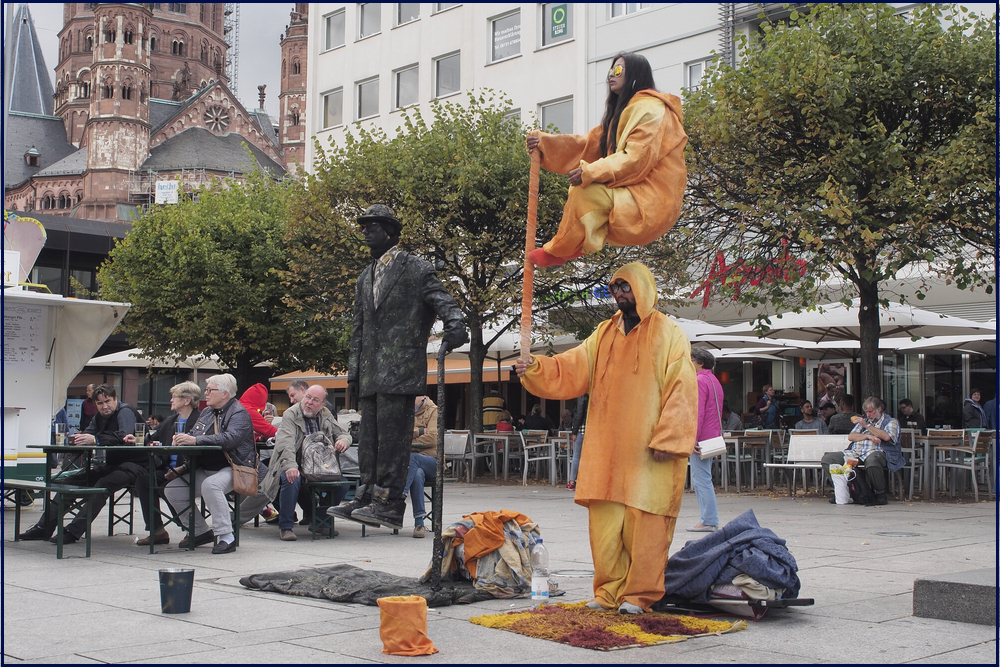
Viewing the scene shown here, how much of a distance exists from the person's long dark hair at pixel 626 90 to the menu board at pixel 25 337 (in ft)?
25.6

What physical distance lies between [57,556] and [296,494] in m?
2.16

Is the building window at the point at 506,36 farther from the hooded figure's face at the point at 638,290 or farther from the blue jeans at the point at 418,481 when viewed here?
the hooded figure's face at the point at 638,290

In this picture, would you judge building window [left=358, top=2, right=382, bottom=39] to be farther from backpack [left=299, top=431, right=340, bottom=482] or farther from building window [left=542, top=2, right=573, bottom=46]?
backpack [left=299, top=431, right=340, bottom=482]

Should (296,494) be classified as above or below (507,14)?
below

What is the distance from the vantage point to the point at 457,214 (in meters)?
18.7

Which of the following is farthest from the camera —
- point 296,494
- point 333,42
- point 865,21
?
point 333,42

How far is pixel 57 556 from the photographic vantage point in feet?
27.1

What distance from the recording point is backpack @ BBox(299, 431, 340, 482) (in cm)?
952

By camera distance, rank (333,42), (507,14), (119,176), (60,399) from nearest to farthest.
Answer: (60,399) < (507,14) < (333,42) < (119,176)

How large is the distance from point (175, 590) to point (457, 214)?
13.7m

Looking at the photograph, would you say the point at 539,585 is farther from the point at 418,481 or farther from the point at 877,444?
the point at 877,444

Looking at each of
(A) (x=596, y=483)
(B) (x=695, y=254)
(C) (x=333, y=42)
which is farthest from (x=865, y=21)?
(C) (x=333, y=42)

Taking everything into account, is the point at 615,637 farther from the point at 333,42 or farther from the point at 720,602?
the point at 333,42

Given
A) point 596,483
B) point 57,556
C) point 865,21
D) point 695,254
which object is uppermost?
point 865,21
